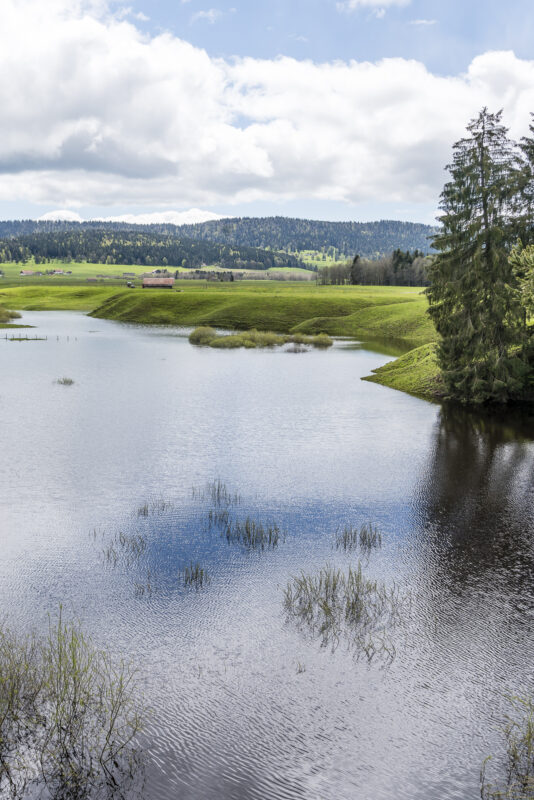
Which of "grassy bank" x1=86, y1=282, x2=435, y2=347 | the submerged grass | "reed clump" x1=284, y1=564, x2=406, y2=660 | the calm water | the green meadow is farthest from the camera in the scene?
"grassy bank" x1=86, y1=282, x2=435, y2=347

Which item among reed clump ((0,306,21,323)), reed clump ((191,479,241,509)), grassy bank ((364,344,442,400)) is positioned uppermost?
reed clump ((0,306,21,323))

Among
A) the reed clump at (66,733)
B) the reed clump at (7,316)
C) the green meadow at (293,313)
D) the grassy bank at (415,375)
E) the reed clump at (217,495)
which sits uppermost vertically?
the green meadow at (293,313)

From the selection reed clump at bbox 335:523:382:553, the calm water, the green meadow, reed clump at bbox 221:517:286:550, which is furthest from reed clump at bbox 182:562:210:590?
the green meadow

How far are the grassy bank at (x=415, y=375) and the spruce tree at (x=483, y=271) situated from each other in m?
5.81

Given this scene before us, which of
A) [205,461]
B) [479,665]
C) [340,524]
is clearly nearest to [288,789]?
[479,665]

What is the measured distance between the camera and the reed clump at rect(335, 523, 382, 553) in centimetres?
2255

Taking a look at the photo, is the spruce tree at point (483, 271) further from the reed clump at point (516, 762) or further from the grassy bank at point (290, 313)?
the grassy bank at point (290, 313)

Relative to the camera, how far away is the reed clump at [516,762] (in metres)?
11.2

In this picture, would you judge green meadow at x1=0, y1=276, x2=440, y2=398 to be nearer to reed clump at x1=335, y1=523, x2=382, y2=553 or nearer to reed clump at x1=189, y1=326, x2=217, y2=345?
reed clump at x1=189, y1=326, x2=217, y2=345

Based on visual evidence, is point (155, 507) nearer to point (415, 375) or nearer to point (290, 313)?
point (415, 375)

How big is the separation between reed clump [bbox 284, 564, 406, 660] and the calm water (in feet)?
1.51

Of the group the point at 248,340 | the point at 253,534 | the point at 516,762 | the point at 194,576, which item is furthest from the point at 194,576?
the point at 248,340

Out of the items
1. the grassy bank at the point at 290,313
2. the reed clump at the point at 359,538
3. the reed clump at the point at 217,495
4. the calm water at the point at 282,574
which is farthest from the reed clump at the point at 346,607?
the grassy bank at the point at 290,313

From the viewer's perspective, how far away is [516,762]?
12.0 metres
